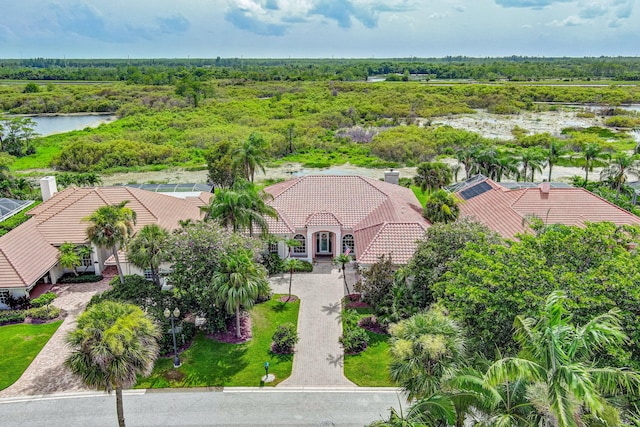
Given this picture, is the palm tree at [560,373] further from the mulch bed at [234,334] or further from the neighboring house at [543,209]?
the neighboring house at [543,209]

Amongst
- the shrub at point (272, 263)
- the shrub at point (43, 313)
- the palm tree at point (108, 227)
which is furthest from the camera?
the shrub at point (272, 263)

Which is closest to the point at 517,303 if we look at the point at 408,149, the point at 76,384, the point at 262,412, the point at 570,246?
the point at 570,246

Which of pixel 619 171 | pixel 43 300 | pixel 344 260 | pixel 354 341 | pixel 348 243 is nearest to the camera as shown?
pixel 354 341

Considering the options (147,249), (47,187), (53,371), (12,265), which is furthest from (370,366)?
(47,187)

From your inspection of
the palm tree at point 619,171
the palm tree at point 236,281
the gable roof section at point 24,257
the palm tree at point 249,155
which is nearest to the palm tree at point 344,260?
the palm tree at point 236,281

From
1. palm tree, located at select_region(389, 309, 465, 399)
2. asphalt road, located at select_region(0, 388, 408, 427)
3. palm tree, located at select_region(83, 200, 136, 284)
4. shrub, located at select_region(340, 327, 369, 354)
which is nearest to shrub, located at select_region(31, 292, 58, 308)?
palm tree, located at select_region(83, 200, 136, 284)

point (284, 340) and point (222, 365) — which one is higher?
point (284, 340)

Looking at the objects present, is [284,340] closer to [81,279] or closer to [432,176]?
[81,279]
